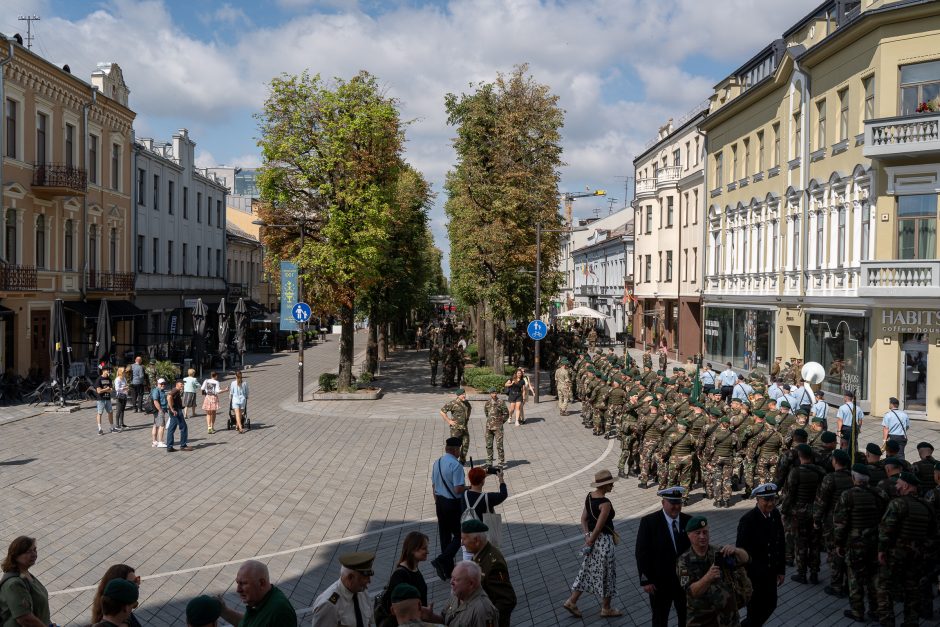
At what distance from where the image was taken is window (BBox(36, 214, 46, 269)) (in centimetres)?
3000

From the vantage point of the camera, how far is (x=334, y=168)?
92.7 feet

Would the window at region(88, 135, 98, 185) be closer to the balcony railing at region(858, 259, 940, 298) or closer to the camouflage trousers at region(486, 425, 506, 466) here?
the camouflage trousers at region(486, 425, 506, 466)

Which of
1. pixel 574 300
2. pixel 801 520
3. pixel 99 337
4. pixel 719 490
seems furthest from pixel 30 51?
pixel 574 300

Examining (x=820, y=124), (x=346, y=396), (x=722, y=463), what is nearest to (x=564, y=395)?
(x=346, y=396)

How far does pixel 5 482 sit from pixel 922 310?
22613 mm

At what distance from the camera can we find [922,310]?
2253 cm

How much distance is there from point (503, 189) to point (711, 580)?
2809cm

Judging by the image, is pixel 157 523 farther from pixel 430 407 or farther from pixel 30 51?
pixel 30 51

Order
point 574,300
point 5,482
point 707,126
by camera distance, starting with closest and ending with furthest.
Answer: point 5,482 → point 707,126 → point 574,300

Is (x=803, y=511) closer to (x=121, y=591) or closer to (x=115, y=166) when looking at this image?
(x=121, y=591)

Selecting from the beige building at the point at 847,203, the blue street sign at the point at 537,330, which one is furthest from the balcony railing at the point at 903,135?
the blue street sign at the point at 537,330

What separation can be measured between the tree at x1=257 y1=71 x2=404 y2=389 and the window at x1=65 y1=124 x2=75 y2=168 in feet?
30.6

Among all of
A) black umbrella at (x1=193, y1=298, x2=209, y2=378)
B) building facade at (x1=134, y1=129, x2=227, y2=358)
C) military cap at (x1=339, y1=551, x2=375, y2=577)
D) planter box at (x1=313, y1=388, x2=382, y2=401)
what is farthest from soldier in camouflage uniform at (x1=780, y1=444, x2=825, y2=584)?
building facade at (x1=134, y1=129, x2=227, y2=358)

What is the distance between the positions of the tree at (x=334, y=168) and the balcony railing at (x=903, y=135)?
15.2 metres
